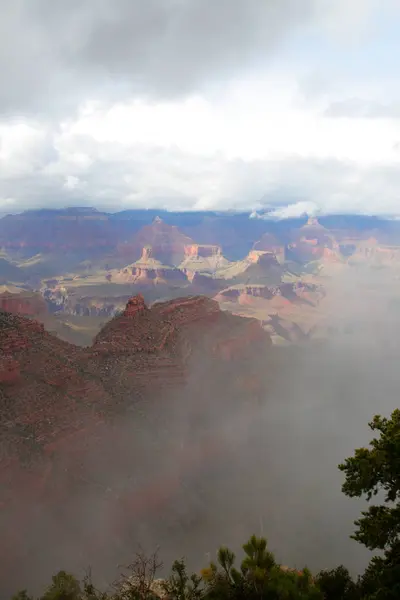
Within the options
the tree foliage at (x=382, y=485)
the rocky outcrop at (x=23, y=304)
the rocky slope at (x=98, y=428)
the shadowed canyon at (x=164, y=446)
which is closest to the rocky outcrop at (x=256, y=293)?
the rocky outcrop at (x=23, y=304)

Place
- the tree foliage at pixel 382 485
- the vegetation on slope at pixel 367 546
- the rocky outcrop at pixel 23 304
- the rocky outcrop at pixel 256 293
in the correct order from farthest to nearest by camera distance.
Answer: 1. the rocky outcrop at pixel 256 293
2. the rocky outcrop at pixel 23 304
3. the tree foliage at pixel 382 485
4. the vegetation on slope at pixel 367 546

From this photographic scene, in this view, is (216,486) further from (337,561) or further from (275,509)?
(337,561)

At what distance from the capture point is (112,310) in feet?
525

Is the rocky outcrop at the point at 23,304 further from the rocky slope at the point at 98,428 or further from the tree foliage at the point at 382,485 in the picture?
the tree foliage at the point at 382,485

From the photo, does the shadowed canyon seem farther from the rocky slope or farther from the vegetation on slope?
the vegetation on slope

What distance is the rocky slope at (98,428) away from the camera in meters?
36.4

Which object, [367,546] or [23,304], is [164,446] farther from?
[23,304]

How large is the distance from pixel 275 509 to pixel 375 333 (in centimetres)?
11372

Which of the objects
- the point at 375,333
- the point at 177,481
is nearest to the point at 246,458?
the point at 177,481

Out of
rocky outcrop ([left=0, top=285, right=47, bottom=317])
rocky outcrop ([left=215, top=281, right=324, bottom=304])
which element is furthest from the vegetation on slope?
rocky outcrop ([left=215, top=281, right=324, bottom=304])

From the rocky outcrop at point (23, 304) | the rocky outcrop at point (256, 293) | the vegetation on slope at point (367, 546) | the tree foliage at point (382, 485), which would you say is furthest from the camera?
the rocky outcrop at point (256, 293)

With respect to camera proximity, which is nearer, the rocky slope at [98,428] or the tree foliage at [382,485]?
the tree foliage at [382,485]

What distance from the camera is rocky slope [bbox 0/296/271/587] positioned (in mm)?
36406

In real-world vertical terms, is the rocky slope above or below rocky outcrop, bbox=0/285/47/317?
below
